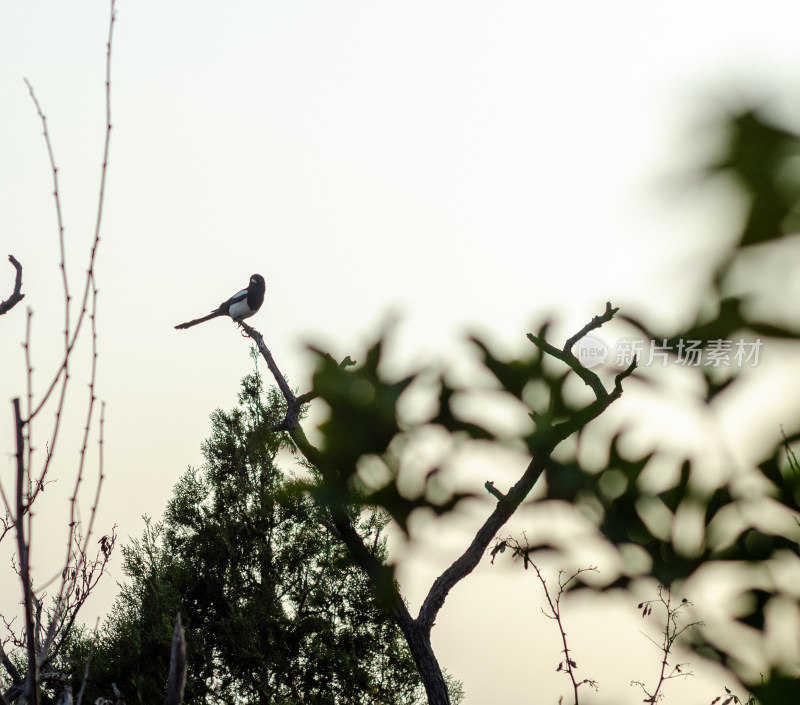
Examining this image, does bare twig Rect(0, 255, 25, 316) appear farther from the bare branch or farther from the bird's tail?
the bird's tail

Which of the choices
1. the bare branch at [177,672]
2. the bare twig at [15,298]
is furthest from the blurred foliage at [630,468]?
the bare twig at [15,298]

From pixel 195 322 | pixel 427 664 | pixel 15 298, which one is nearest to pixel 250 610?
pixel 195 322

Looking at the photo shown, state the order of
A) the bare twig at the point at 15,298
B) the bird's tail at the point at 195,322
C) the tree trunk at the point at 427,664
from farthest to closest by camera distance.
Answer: the bird's tail at the point at 195,322
the tree trunk at the point at 427,664
the bare twig at the point at 15,298

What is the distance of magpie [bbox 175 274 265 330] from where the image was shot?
402 inches

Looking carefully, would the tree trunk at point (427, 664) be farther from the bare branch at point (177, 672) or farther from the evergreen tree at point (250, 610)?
the evergreen tree at point (250, 610)

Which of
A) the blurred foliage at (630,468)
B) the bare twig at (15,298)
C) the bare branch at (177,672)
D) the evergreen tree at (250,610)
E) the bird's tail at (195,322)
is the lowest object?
the bare branch at (177,672)

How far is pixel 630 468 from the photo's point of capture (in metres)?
1.42

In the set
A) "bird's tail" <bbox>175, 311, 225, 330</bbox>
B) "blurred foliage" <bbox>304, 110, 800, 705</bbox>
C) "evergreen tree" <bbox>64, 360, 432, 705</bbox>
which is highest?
"bird's tail" <bbox>175, 311, 225, 330</bbox>

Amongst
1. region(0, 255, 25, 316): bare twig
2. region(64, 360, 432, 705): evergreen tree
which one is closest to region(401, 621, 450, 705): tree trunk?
region(0, 255, 25, 316): bare twig

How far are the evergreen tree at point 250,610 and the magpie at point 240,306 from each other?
6.50 ft

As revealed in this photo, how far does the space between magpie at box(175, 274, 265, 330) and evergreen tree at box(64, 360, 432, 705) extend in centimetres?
198

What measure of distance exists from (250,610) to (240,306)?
4707 millimetres

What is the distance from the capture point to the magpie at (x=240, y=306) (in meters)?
10.2

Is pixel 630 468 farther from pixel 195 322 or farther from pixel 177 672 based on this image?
pixel 195 322
